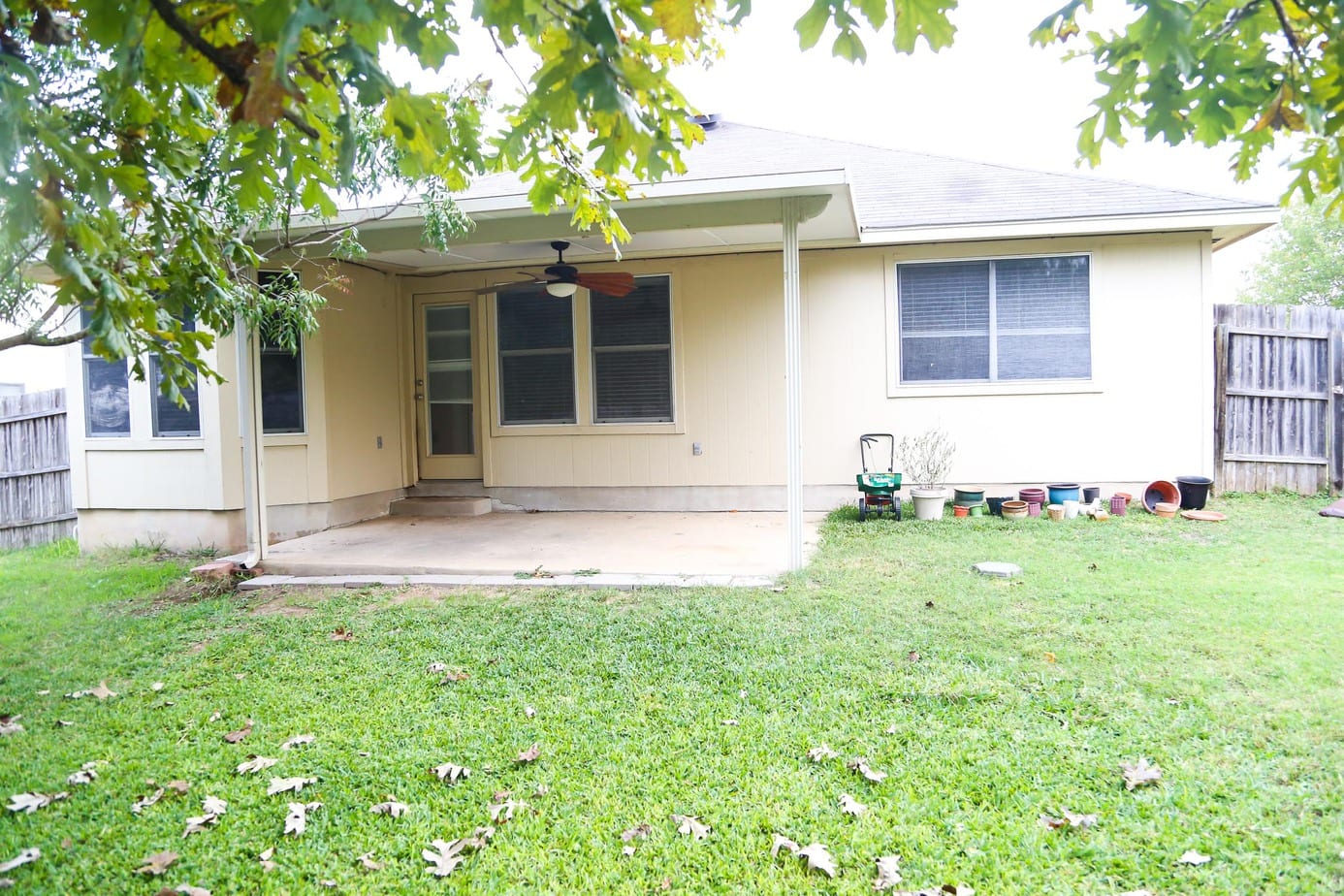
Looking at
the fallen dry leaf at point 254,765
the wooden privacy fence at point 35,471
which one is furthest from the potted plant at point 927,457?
the wooden privacy fence at point 35,471

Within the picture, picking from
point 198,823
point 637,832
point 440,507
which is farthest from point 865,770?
point 440,507

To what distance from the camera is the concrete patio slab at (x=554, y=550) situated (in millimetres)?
5680

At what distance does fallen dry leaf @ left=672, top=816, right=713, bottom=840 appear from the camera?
93.4 inches

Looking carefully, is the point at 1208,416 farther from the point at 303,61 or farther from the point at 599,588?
the point at 303,61

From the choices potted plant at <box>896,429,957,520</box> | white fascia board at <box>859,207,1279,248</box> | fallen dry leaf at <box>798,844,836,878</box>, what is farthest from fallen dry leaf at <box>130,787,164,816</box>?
white fascia board at <box>859,207,1279,248</box>

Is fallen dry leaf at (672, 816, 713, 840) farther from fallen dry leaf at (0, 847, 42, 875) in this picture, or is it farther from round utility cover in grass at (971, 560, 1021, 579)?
round utility cover in grass at (971, 560, 1021, 579)

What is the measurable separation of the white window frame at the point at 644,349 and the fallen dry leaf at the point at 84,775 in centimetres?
620

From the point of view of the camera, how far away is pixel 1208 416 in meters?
7.89

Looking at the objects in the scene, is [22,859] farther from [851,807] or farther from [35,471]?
[35,471]

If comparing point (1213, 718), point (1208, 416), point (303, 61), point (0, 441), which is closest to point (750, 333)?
point (1208, 416)

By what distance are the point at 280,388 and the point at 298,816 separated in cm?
583

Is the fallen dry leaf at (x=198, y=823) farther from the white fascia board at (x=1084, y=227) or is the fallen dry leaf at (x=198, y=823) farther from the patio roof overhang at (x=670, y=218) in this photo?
the white fascia board at (x=1084, y=227)

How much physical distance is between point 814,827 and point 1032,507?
238 inches

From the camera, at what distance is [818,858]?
221 centimetres
